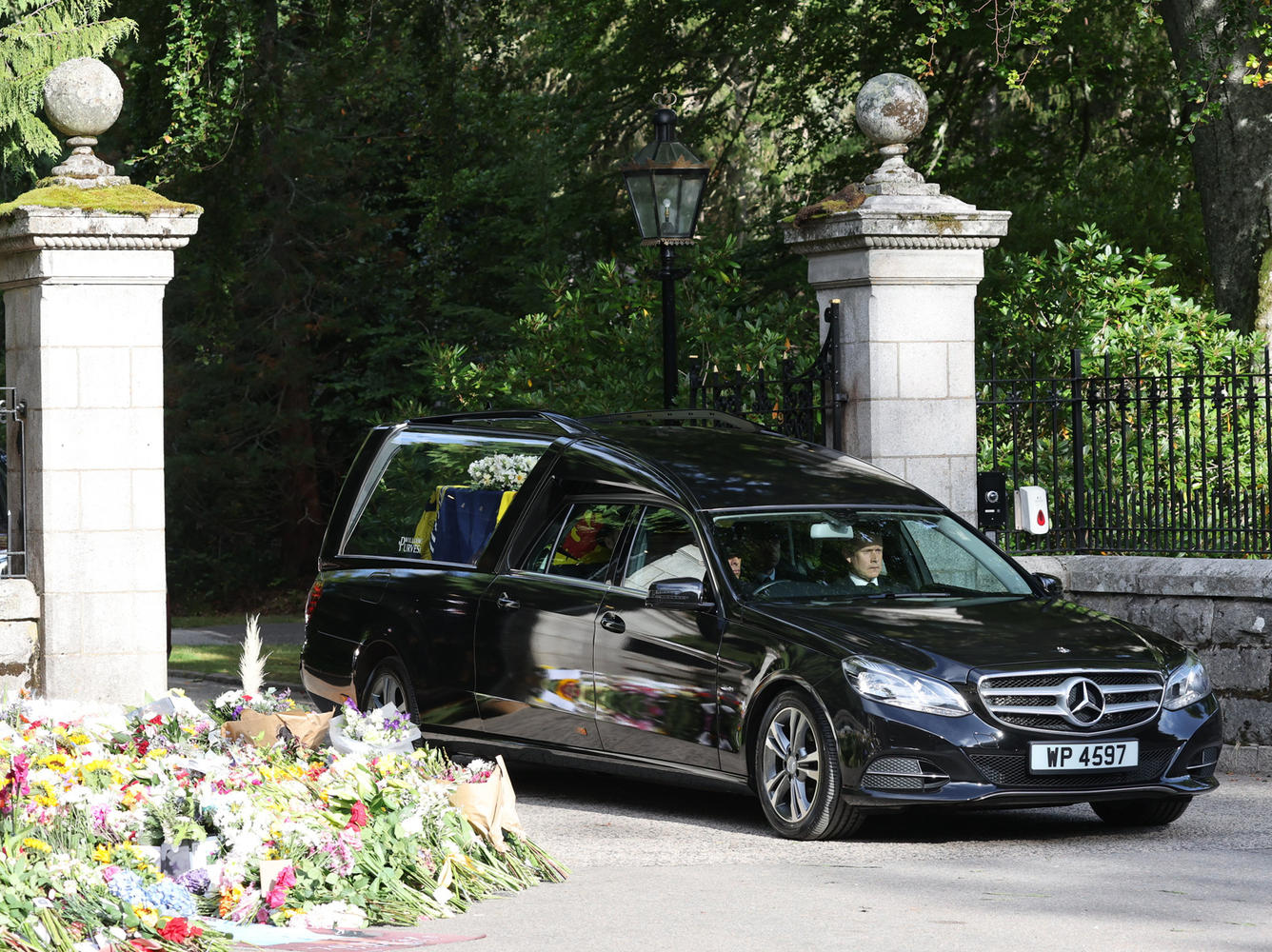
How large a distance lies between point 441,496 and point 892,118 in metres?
3.52

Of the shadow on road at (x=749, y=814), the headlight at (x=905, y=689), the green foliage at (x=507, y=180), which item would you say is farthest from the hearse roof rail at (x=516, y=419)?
the green foliage at (x=507, y=180)

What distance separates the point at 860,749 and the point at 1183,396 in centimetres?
431

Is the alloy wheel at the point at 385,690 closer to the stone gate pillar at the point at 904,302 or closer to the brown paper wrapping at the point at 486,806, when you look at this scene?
the stone gate pillar at the point at 904,302

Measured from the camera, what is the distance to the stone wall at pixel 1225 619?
11.1 metres

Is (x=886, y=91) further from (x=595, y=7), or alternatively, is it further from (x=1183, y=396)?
(x=595, y=7)

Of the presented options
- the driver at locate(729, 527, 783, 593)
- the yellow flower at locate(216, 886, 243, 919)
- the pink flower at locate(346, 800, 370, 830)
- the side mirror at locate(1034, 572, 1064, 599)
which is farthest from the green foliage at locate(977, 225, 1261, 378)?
the yellow flower at locate(216, 886, 243, 919)

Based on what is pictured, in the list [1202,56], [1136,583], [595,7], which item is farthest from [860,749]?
[595,7]

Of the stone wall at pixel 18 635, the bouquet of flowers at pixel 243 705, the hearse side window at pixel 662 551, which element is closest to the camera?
the bouquet of flowers at pixel 243 705

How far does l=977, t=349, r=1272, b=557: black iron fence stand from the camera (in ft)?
38.7

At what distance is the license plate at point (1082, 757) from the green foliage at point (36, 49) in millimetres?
16319

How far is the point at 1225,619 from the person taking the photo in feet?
37.3

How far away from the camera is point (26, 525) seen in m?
11.7

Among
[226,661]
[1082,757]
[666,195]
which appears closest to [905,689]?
[1082,757]

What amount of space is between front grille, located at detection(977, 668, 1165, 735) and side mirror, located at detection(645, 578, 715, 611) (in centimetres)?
134
